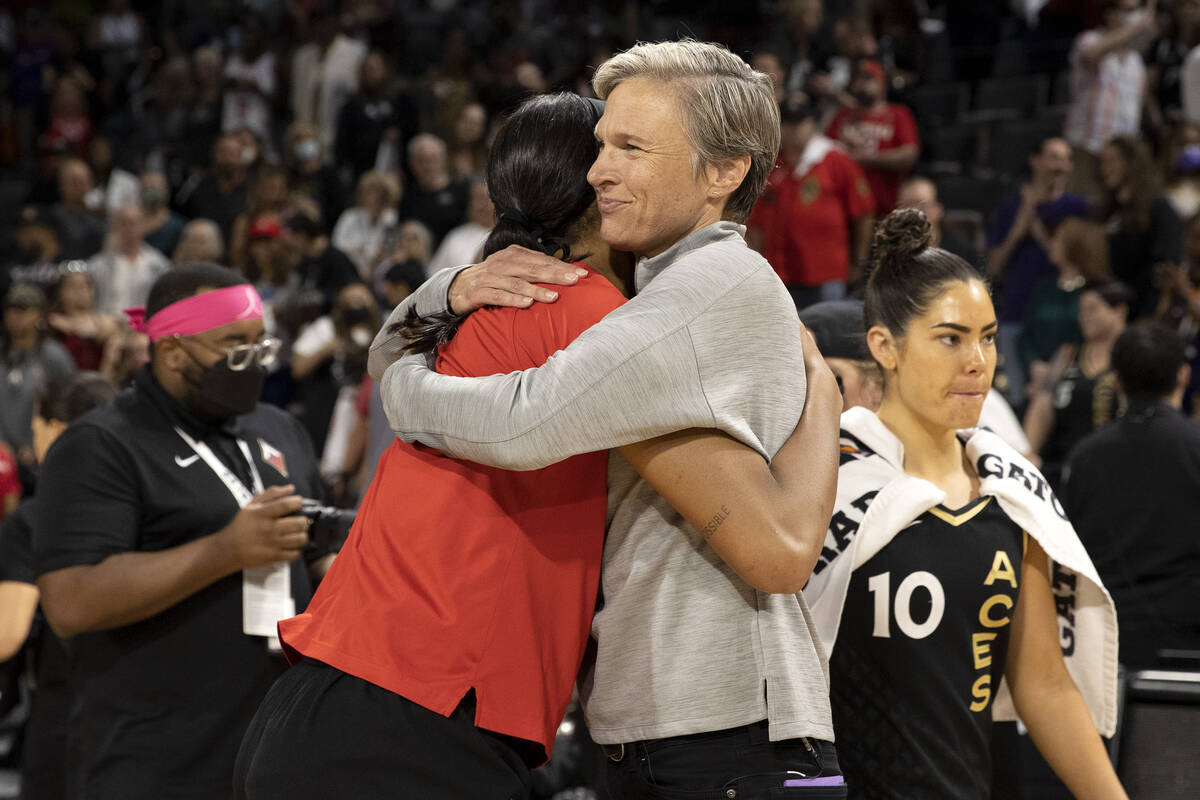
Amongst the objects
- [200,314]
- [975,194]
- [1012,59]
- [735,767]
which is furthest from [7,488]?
[1012,59]

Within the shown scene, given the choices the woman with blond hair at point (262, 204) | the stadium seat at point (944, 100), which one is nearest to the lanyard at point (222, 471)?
the woman with blond hair at point (262, 204)

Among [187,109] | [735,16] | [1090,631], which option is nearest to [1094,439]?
[1090,631]

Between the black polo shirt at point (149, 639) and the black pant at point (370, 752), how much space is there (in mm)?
1157

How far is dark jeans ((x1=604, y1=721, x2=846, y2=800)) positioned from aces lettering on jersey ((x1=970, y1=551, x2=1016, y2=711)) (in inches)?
27.6

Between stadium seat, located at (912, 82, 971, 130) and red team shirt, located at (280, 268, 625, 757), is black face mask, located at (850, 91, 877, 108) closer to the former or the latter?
stadium seat, located at (912, 82, 971, 130)

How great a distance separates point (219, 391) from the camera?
305 cm

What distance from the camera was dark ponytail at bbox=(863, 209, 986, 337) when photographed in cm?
251

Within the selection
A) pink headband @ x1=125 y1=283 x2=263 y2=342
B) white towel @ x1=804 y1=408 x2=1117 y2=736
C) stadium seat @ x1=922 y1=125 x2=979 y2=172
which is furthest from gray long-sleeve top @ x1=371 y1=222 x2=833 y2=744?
stadium seat @ x1=922 y1=125 x2=979 y2=172

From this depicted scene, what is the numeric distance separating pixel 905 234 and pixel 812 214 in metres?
5.07

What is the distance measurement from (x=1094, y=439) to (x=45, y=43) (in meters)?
12.0

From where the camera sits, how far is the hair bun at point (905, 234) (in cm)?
255

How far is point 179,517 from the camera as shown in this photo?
9.62ft

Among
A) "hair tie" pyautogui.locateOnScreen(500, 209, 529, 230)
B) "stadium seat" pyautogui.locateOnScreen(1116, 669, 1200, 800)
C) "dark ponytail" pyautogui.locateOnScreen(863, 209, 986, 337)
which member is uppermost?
"hair tie" pyautogui.locateOnScreen(500, 209, 529, 230)

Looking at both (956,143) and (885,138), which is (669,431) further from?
(956,143)
